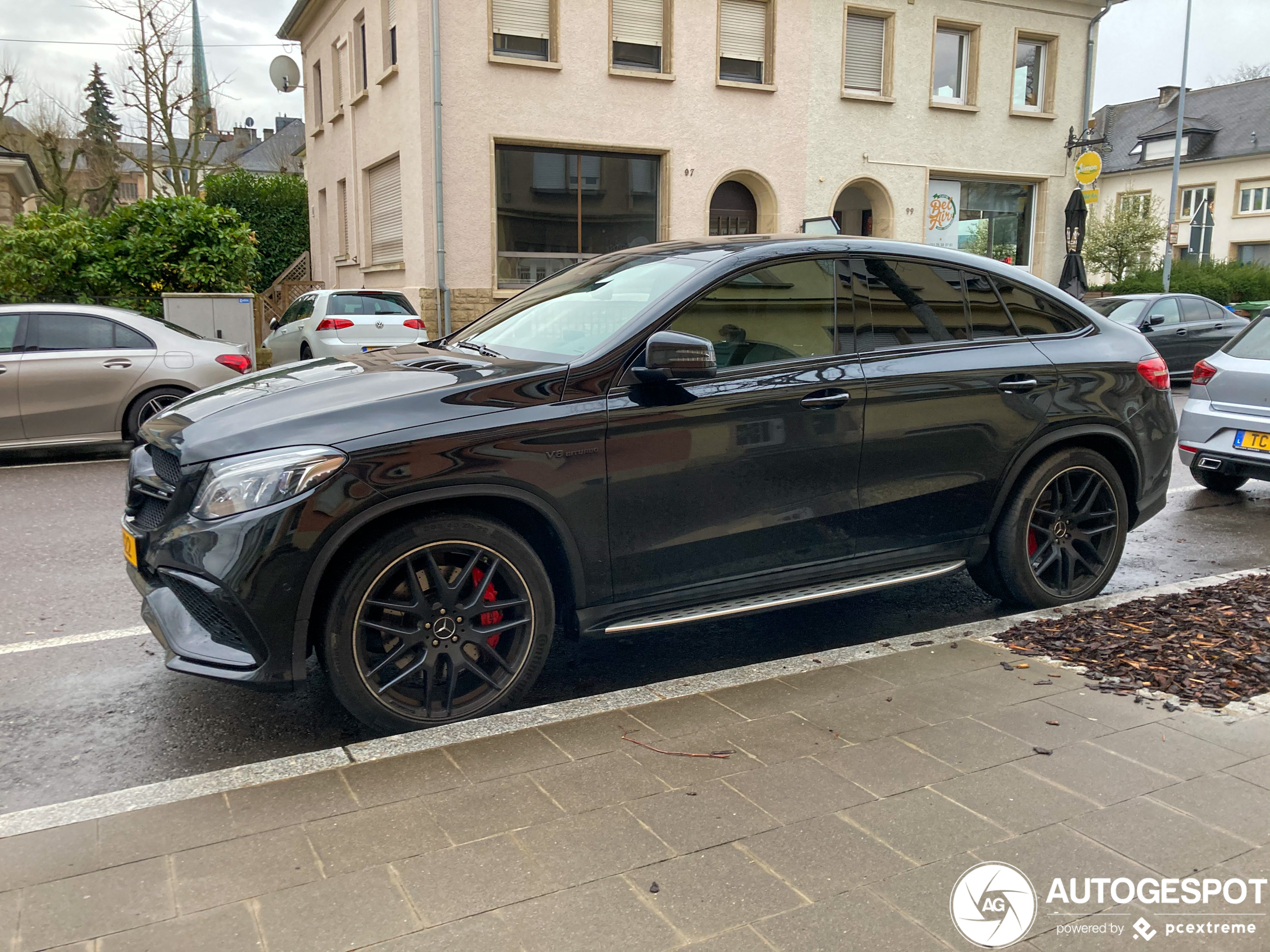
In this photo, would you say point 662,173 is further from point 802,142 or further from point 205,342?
point 205,342

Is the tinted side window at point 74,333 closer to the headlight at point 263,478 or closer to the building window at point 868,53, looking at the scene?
the headlight at point 263,478

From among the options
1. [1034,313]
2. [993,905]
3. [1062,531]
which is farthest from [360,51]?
[993,905]

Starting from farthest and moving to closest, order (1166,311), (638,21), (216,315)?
1. (638,21)
2. (1166,311)
3. (216,315)

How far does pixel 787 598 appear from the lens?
4160mm

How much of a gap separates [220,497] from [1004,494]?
3326 millimetres

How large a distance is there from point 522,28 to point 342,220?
7.94m

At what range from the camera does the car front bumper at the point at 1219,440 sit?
7484mm

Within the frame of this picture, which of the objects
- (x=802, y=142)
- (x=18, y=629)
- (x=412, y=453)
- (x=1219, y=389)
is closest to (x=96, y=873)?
(x=412, y=453)

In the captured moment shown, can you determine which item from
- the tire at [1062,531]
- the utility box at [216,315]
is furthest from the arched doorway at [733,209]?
the tire at [1062,531]

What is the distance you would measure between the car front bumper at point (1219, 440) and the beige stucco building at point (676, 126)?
1293 centimetres

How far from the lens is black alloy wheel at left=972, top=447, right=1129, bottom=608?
479cm

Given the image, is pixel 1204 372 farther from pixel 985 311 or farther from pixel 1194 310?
pixel 1194 310

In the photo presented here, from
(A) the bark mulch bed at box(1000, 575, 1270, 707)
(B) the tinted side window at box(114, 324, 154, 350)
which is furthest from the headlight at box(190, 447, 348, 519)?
(B) the tinted side window at box(114, 324, 154, 350)

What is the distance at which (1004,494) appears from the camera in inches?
186
